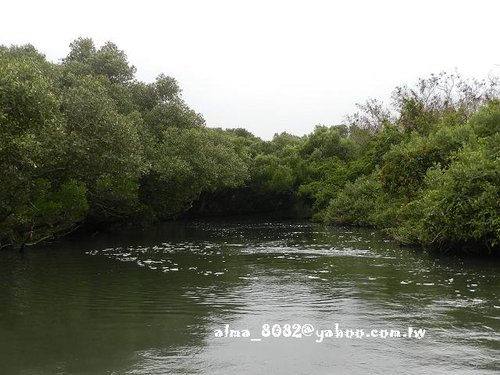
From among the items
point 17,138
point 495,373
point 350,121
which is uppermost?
point 350,121

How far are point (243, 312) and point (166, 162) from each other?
24.0m

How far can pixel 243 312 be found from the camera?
1298 centimetres

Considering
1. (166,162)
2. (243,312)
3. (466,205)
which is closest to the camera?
(243,312)

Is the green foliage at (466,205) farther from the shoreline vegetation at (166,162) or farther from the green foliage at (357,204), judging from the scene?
the green foliage at (357,204)

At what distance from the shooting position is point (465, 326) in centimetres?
1153

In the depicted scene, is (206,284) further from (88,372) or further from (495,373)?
(495,373)

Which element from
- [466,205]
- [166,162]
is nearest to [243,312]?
[466,205]

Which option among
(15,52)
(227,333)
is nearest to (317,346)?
(227,333)

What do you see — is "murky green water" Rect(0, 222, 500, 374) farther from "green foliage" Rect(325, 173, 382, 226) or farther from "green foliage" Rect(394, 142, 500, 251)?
"green foliage" Rect(325, 173, 382, 226)

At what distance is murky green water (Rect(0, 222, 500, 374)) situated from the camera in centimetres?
934

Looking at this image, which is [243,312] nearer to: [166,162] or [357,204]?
[166,162]

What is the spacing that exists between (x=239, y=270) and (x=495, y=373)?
12.1m

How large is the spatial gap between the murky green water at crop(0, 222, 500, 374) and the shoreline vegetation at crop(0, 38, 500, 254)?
245 cm

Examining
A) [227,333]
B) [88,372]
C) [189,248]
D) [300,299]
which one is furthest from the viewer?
[189,248]
